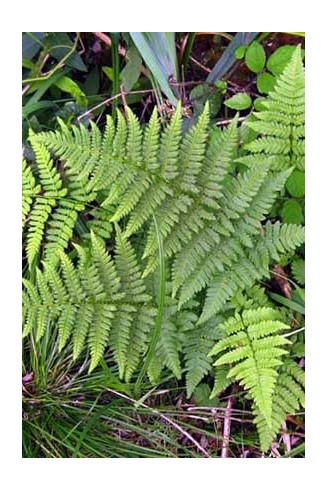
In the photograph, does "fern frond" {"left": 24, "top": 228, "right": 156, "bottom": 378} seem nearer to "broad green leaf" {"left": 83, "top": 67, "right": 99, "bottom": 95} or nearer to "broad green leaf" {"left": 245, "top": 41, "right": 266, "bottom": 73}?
"broad green leaf" {"left": 83, "top": 67, "right": 99, "bottom": 95}

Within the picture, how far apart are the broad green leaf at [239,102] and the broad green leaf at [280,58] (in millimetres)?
117

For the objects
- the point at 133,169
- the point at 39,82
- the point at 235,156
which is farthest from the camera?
the point at 39,82

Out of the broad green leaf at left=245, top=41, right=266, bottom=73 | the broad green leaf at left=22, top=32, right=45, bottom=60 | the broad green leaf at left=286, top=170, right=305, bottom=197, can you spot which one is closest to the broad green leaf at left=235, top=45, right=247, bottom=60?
the broad green leaf at left=245, top=41, right=266, bottom=73

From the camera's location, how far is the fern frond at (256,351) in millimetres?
1831

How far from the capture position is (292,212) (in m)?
1.96

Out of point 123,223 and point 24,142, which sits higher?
point 24,142

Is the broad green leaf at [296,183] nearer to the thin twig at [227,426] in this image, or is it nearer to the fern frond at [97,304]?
the fern frond at [97,304]

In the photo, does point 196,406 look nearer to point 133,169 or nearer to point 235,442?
point 235,442

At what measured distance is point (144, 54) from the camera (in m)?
1.99

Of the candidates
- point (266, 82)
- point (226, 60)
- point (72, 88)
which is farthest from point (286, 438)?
point (72, 88)

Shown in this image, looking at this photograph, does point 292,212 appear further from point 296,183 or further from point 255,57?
point 255,57

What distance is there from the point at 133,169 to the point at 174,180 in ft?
0.43

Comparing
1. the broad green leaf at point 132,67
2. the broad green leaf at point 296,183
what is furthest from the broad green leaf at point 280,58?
the broad green leaf at point 132,67

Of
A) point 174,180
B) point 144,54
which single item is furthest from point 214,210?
point 144,54
